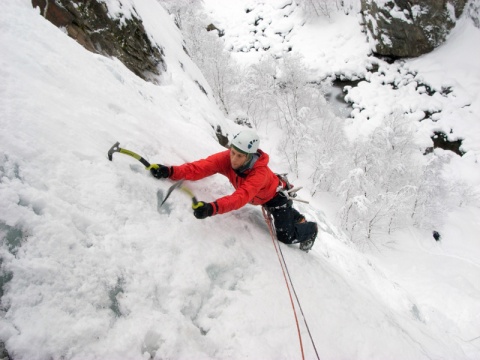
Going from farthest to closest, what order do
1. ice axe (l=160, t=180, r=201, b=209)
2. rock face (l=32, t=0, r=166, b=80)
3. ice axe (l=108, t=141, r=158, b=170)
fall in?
rock face (l=32, t=0, r=166, b=80)
ice axe (l=160, t=180, r=201, b=209)
ice axe (l=108, t=141, r=158, b=170)

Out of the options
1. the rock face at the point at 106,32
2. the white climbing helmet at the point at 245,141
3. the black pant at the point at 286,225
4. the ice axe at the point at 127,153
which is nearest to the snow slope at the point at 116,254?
the ice axe at the point at 127,153

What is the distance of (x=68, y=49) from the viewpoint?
3.69 meters

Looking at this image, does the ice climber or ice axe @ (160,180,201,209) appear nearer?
ice axe @ (160,180,201,209)

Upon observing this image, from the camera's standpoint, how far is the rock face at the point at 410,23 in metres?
20.5

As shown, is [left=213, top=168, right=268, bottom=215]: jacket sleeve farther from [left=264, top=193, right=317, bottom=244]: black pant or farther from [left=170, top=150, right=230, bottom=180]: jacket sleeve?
[left=264, top=193, right=317, bottom=244]: black pant

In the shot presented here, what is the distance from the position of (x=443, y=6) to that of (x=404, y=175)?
1286cm

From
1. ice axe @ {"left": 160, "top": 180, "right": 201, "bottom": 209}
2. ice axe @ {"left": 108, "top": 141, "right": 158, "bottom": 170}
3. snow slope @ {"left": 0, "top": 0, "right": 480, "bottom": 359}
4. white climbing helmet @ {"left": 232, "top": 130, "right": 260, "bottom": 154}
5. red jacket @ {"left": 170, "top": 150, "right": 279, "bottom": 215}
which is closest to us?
snow slope @ {"left": 0, "top": 0, "right": 480, "bottom": 359}

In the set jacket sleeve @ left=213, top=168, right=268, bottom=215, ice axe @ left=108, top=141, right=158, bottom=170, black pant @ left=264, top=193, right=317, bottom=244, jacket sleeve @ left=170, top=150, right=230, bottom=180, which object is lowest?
black pant @ left=264, top=193, right=317, bottom=244

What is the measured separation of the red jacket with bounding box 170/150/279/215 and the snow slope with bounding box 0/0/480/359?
245 millimetres

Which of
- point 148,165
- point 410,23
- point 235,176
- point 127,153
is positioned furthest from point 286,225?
point 410,23

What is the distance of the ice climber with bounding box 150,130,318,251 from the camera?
291 centimetres

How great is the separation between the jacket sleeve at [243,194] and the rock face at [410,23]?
925 inches

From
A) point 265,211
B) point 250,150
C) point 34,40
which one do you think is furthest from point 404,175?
point 34,40

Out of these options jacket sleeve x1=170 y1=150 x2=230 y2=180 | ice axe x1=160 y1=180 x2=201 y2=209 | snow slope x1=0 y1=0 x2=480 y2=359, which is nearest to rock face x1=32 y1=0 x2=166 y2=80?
snow slope x1=0 y1=0 x2=480 y2=359
